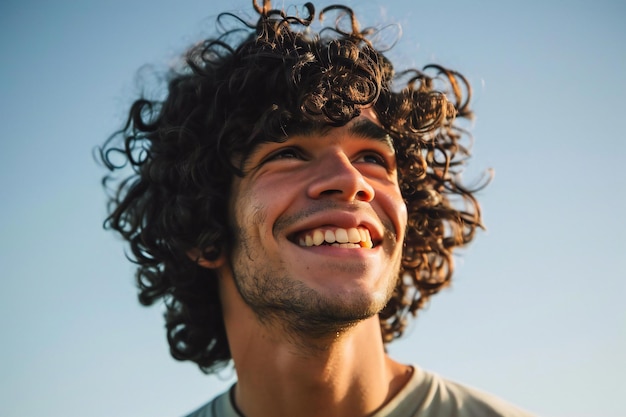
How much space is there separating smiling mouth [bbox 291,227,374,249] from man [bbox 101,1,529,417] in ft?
0.03

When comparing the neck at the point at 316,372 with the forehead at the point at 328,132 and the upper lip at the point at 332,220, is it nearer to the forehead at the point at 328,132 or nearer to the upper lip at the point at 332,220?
the upper lip at the point at 332,220

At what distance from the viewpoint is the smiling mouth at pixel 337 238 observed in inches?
147

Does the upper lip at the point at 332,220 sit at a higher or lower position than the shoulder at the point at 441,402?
higher

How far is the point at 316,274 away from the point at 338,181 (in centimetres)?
53

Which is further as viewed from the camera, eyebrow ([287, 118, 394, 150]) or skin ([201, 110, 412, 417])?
Result: eyebrow ([287, 118, 394, 150])

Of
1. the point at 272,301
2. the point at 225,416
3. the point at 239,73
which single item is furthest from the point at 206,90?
the point at 225,416

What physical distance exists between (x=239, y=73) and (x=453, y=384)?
2405 mm

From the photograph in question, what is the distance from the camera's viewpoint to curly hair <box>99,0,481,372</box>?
14.0 feet

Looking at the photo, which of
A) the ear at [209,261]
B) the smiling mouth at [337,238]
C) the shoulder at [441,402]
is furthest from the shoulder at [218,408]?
the smiling mouth at [337,238]

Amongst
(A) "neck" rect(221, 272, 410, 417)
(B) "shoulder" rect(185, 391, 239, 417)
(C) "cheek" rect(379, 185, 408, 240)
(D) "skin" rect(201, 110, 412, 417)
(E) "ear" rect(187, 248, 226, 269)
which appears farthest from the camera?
(E) "ear" rect(187, 248, 226, 269)

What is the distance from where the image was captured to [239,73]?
4.46m

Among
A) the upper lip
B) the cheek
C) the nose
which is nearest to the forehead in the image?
the nose

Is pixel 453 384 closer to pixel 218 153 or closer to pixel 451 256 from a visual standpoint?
pixel 451 256

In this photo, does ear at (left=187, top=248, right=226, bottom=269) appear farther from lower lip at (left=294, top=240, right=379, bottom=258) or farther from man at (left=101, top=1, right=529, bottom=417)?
lower lip at (left=294, top=240, right=379, bottom=258)
